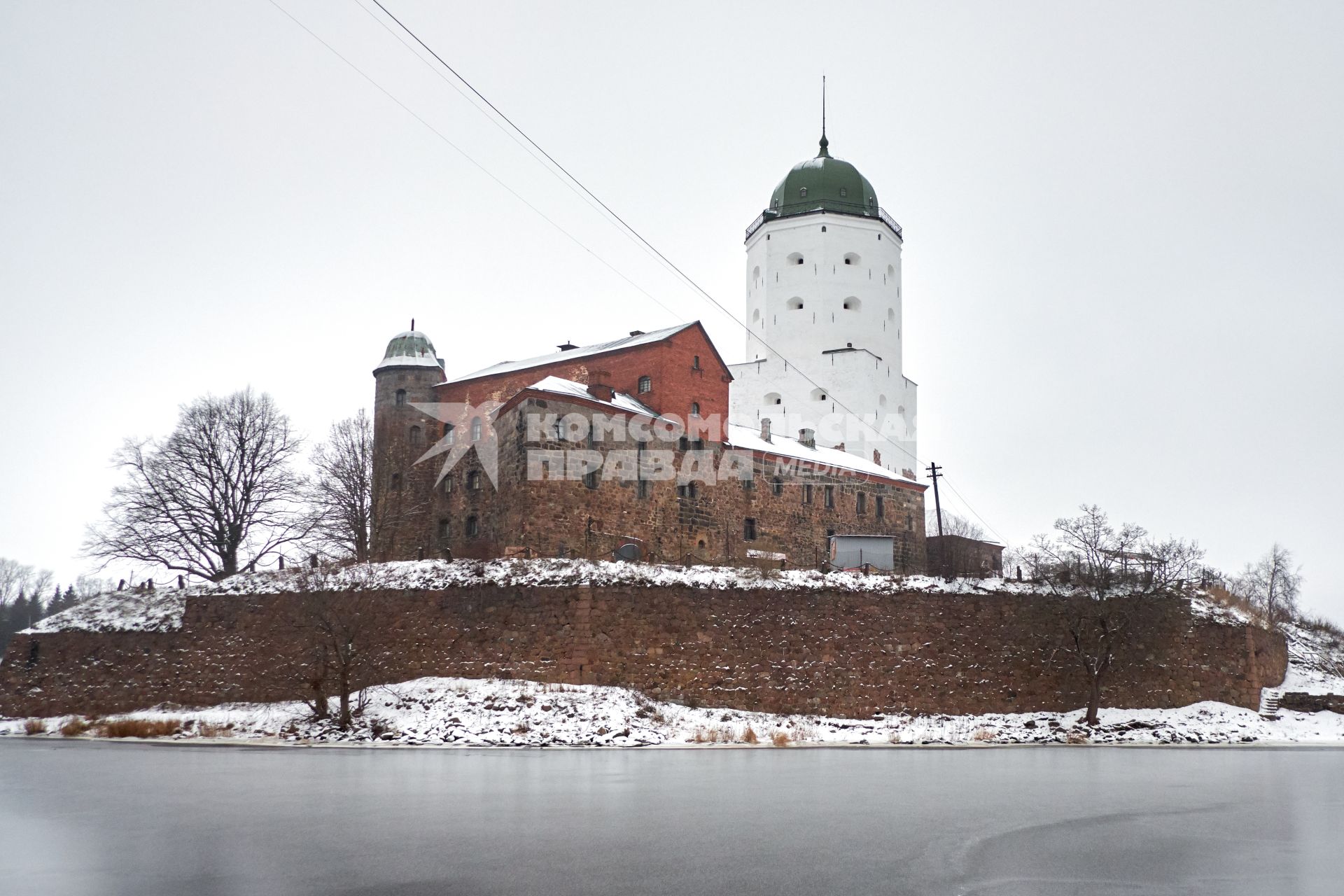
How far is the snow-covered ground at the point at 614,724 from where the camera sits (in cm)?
2511

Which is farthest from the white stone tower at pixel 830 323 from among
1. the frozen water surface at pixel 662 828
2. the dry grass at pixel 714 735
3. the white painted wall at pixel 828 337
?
the frozen water surface at pixel 662 828

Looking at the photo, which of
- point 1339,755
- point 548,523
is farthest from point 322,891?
point 548,523

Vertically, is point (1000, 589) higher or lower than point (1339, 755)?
higher

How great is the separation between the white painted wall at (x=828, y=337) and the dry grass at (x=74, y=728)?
4072 centimetres

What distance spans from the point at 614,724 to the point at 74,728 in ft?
Answer: 48.5

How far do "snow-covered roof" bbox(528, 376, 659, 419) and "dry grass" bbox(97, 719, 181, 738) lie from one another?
1457cm

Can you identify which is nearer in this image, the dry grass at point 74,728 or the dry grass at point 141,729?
the dry grass at point 141,729

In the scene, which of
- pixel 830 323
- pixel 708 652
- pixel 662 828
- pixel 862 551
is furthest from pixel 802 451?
pixel 662 828

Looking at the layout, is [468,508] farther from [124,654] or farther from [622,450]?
[124,654]

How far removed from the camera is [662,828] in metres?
11.4

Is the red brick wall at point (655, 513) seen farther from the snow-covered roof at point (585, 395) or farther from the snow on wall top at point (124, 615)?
the snow on wall top at point (124, 615)

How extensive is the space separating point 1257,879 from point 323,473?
36.9 m

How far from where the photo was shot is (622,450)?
37.5 m

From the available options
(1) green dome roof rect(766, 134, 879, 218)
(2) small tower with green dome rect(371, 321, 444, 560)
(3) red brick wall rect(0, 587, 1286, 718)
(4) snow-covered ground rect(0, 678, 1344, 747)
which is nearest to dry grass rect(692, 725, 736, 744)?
(4) snow-covered ground rect(0, 678, 1344, 747)
